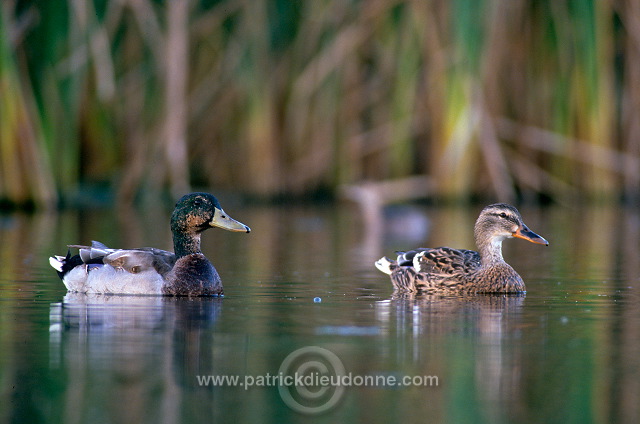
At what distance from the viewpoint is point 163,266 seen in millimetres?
8438

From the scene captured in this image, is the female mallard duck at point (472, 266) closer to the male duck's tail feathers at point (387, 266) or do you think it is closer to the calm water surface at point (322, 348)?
the male duck's tail feathers at point (387, 266)

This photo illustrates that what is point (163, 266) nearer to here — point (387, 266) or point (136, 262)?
point (136, 262)

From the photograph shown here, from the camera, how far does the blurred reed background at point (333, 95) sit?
15867mm

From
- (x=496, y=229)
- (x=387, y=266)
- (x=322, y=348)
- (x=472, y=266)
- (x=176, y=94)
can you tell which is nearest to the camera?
(x=322, y=348)

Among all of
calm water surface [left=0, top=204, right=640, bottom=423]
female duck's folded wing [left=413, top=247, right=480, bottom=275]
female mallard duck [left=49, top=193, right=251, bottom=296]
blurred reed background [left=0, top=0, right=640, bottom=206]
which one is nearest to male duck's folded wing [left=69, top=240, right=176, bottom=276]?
female mallard duck [left=49, top=193, right=251, bottom=296]

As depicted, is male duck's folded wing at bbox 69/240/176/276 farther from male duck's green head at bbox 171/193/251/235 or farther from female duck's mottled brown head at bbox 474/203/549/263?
female duck's mottled brown head at bbox 474/203/549/263

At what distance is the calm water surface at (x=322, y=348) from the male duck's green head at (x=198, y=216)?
1.65ft

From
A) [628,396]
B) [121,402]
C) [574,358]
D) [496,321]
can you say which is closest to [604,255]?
[496,321]

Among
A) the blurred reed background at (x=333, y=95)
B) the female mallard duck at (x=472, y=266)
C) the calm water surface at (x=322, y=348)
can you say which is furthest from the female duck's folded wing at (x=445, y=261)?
the blurred reed background at (x=333, y=95)

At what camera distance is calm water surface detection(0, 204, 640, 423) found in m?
4.98

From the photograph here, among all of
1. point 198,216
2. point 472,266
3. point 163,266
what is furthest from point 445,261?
point 163,266

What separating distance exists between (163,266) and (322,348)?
2607 mm

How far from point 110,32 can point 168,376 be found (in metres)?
11.9

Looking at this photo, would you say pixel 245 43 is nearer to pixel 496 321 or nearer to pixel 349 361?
pixel 496 321
